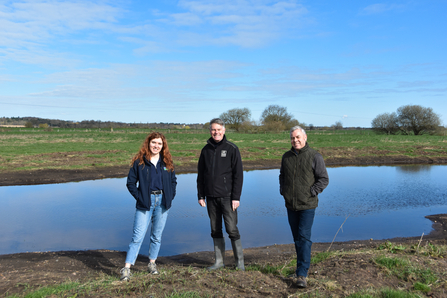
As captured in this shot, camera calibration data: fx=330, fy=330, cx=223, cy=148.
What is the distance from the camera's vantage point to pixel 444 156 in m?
28.1

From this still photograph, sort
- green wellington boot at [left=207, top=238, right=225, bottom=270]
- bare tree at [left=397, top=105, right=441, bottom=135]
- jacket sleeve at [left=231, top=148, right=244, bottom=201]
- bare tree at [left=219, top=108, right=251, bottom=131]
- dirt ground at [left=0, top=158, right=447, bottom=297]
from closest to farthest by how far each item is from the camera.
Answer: dirt ground at [left=0, top=158, right=447, bottom=297]
jacket sleeve at [left=231, top=148, right=244, bottom=201]
green wellington boot at [left=207, top=238, right=225, bottom=270]
bare tree at [left=397, top=105, right=441, bottom=135]
bare tree at [left=219, top=108, right=251, bottom=131]

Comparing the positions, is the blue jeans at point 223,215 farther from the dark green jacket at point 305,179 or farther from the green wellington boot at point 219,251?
the dark green jacket at point 305,179

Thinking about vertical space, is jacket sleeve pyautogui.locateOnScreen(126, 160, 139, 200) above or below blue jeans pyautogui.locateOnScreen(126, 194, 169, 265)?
above

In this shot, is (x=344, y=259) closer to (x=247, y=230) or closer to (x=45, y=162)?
(x=247, y=230)

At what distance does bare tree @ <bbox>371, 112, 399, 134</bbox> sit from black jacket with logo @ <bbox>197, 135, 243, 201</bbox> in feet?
241

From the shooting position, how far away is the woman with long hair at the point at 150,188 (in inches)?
174

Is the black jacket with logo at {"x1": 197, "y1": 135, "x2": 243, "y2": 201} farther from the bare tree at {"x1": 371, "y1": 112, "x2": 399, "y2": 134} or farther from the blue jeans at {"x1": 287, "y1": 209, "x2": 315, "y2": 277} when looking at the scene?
the bare tree at {"x1": 371, "y1": 112, "x2": 399, "y2": 134}

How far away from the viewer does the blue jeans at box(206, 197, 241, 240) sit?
4535 millimetres

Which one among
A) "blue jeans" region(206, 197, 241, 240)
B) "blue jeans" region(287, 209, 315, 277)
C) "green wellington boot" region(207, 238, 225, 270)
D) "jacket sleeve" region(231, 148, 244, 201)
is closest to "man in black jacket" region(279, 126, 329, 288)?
"blue jeans" region(287, 209, 315, 277)

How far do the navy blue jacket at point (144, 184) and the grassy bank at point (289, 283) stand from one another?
3.06 feet

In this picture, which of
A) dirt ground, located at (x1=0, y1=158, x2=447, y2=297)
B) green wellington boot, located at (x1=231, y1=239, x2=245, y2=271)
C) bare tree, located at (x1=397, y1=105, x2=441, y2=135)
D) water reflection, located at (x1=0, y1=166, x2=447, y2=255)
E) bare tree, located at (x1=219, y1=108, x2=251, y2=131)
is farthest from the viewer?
bare tree, located at (x1=219, y1=108, x2=251, y2=131)

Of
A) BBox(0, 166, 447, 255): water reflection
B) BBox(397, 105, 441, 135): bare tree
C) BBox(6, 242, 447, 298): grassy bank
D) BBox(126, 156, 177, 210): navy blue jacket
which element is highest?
BBox(397, 105, 441, 135): bare tree

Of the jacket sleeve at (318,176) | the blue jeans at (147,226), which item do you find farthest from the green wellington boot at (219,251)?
the jacket sleeve at (318,176)

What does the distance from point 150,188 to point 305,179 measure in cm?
204
